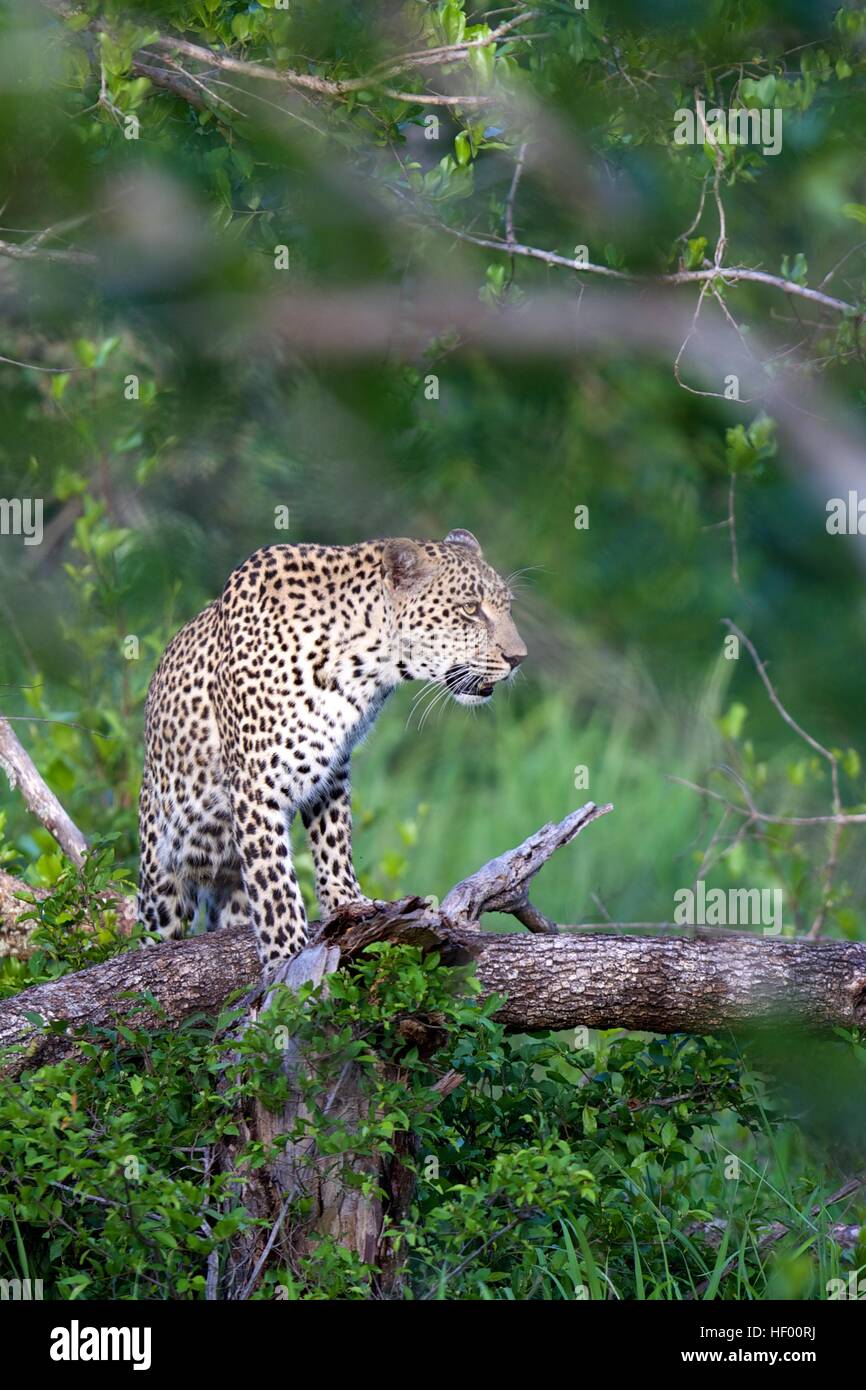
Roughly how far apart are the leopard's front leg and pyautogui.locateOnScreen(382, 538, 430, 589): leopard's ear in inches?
22.2

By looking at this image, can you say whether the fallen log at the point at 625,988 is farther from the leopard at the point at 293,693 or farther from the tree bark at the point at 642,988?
the leopard at the point at 293,693

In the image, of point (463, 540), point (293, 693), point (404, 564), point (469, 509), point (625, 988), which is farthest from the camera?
point (469, 509)

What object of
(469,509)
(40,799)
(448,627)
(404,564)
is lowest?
(40,799)

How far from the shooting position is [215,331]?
8570 millimetres

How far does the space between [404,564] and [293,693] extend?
52cm

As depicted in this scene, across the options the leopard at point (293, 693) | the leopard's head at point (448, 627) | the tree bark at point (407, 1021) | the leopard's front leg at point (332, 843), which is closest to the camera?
the tree bark at point (407, 1021)

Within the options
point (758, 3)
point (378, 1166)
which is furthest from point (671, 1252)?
point (758, 3)

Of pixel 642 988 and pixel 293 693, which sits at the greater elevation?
pixel 293 693

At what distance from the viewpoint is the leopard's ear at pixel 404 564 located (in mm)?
6008

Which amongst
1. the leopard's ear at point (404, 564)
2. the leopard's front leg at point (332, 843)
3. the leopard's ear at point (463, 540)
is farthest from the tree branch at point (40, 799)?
the leopard's ear at point (463, 540)

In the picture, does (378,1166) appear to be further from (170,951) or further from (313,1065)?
(170,951)

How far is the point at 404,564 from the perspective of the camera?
19.8ft

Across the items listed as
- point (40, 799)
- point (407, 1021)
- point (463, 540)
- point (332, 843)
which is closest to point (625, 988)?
point (407, 1021)

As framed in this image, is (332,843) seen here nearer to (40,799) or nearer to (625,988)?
(40,799)
